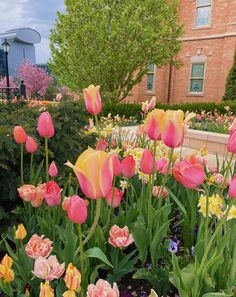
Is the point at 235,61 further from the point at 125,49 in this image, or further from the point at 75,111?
the point at 75,111

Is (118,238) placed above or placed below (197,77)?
below

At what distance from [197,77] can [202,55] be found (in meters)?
1.16

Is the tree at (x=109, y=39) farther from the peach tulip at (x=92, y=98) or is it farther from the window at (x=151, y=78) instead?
the peach tulip at (x=92, y=98)

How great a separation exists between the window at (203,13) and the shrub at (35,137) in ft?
50.7

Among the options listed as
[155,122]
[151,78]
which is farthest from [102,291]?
[151,78]

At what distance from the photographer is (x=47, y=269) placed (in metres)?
1.05

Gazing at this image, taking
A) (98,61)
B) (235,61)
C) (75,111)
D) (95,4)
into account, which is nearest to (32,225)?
(75,111)

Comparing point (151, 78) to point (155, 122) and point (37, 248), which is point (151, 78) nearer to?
point (155, 122)

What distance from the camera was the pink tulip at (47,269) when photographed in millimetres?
1042

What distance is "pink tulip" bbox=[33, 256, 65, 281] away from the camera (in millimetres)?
1042

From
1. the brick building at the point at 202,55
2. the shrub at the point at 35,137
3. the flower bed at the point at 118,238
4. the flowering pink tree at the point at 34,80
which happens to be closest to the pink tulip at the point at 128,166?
the flower bed at the point at 118,238

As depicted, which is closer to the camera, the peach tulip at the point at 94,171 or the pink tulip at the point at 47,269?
the peach tulip at the point at 94,171

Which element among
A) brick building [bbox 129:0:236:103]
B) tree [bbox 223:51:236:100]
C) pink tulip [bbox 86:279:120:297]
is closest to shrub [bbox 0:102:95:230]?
pink tulip [bbox 86:279:120:297]

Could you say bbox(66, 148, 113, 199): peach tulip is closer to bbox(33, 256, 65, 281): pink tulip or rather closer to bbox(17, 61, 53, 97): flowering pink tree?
bbox(33, 256, 65, 281): pink tulip
